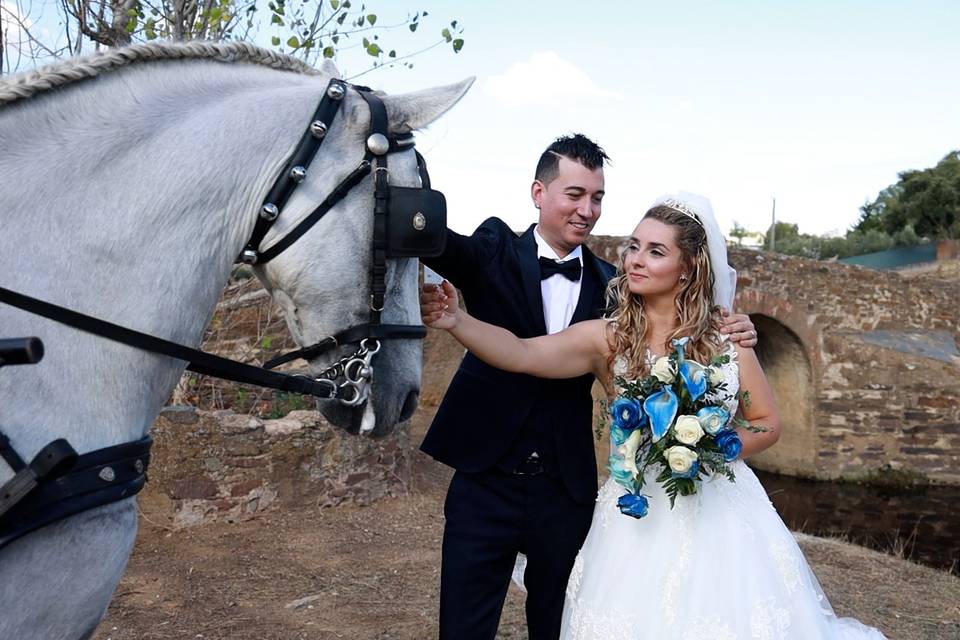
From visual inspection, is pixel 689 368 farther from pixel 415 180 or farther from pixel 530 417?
pixel 415 180

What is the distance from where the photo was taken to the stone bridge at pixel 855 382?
14156mm

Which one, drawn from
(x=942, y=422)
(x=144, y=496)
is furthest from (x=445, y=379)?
(x=942, y=422)

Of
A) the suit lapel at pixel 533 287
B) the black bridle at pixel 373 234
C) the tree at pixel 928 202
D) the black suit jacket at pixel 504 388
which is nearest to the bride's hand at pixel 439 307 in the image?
the black suit jacket at pixel 504 388

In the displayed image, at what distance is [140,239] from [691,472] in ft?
5.75

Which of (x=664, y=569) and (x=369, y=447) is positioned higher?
(x=664, y=569)

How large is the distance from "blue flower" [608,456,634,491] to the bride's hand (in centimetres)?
71

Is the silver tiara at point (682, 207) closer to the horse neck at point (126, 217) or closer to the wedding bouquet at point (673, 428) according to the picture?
the wedding bouquet at point (673, 428)

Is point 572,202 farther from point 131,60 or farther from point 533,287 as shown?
point 131,60

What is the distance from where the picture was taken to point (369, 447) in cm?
743

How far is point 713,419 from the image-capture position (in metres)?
2.40

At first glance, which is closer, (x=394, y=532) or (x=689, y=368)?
(x=689, y=368)

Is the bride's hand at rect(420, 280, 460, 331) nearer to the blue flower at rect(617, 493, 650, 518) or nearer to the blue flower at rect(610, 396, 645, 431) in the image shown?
the blue flower at rect(610, 396, 645, 431)

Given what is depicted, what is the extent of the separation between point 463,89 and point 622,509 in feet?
4.69

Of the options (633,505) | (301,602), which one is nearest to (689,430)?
(633,505)
